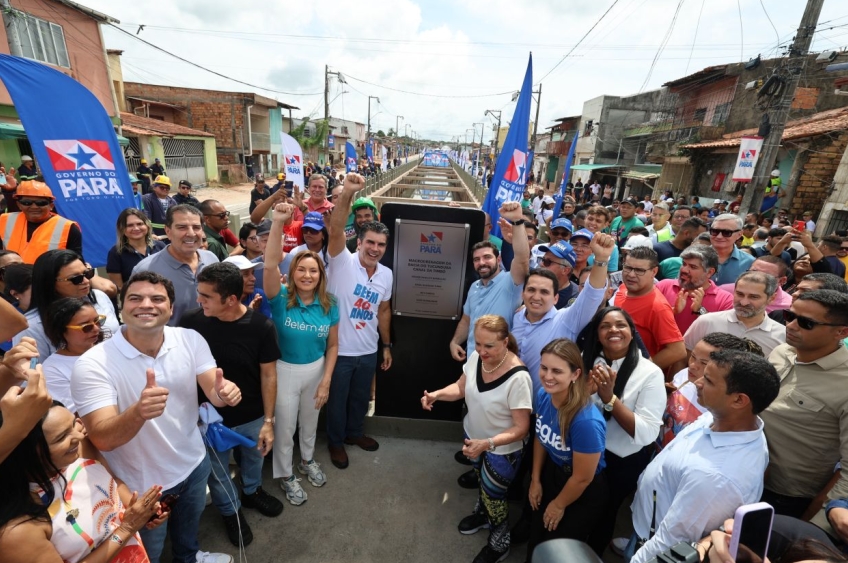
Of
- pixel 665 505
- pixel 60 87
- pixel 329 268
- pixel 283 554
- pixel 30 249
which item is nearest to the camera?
pixel 665 505

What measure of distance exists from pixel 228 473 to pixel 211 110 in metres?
28.8

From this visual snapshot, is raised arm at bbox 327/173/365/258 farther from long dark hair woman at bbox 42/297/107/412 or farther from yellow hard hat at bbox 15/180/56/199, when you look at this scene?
yellow hard hat at bbox 15/180/56/199

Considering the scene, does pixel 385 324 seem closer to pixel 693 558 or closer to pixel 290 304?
pixel 290 304

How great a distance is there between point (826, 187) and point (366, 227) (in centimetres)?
1351

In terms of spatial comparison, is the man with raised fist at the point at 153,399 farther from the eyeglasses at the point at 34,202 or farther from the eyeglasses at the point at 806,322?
the eyeglasses at the point at 806,322

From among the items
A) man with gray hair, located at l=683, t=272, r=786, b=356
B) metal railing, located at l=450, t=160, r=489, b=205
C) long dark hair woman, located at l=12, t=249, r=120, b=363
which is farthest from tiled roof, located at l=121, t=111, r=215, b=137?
man with gray hair, located at l=683, t=272, r=786, b=356

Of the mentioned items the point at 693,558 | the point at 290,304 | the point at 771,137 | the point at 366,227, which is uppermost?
the point at 771,137

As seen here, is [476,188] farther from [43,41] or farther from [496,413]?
[496,413]

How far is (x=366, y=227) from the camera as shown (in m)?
3.17

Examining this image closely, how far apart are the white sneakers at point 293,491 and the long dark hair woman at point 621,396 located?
206 centimetres

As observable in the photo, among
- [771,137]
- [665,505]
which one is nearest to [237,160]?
[771,137]

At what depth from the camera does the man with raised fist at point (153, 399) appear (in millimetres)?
1731

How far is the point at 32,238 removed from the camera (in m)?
3.45

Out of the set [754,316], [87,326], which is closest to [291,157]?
[87,326]
